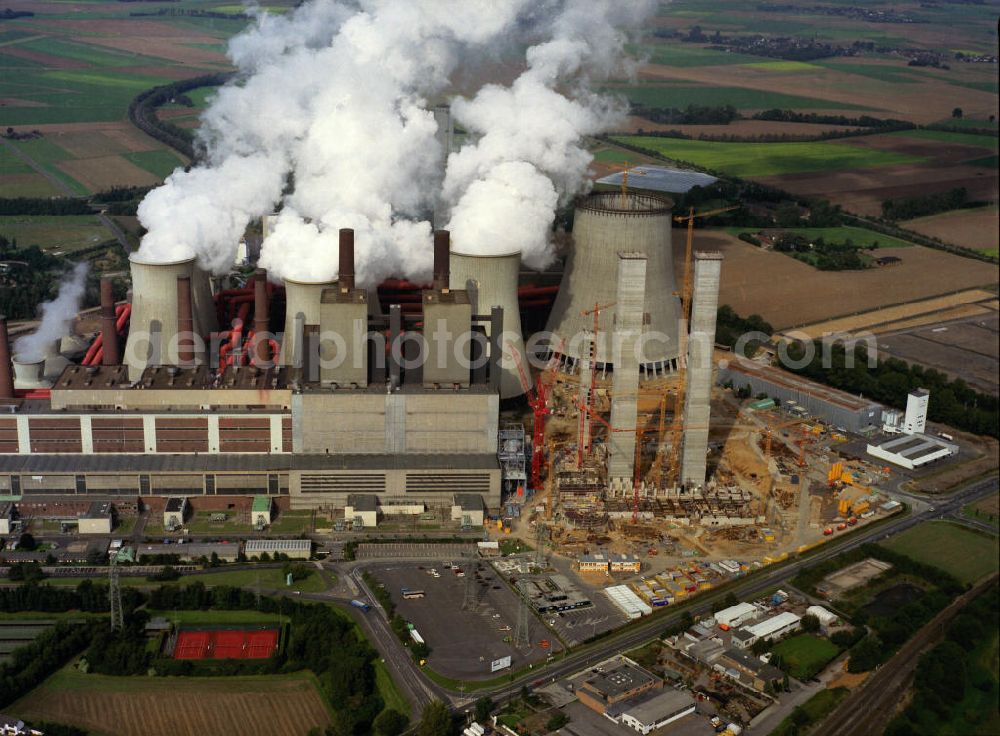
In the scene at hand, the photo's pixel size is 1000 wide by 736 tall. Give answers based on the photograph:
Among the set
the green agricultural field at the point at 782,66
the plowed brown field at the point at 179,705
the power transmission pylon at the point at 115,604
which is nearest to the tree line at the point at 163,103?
the green agricultural field at the point at 782,66

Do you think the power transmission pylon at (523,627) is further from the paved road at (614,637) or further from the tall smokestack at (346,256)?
the tall smokestack at (346,256)

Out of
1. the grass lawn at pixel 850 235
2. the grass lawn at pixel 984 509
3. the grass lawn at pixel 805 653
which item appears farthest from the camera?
the grass lawn at pixel 850 235

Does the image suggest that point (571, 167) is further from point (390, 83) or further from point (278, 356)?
point (278, 356)

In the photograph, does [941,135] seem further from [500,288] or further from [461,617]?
[461,617]

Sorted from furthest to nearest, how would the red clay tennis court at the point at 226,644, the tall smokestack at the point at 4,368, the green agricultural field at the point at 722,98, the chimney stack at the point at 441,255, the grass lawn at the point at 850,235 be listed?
the green agricultural field at the point at 722,98 < the grass lawn at the point at 850,235 < the chimney stack at the point at 441,255 < the tall smokestack at the point at 4,368 < the red clay tennis court at the point at 226,644

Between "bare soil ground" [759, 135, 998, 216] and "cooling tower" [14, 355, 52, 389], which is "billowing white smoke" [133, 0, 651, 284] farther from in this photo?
"bare soil ground" [759, 135, 998, 216]

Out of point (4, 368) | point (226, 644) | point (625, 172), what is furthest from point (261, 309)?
point (625, 172)
